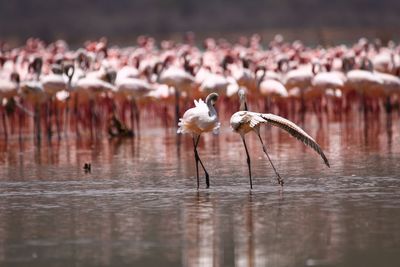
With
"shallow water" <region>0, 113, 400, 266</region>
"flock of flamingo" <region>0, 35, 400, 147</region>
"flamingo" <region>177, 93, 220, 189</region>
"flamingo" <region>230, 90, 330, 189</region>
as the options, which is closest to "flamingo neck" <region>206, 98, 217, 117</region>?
"flamingo" <region>177, 93, 220, 189</region>

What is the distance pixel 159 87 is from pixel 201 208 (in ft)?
37.6

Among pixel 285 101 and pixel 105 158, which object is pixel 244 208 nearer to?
pixel 105 158

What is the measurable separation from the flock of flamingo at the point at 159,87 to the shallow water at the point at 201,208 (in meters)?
3.07

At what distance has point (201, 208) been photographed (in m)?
11.4

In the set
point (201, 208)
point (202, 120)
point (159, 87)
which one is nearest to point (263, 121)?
point (202, 120)

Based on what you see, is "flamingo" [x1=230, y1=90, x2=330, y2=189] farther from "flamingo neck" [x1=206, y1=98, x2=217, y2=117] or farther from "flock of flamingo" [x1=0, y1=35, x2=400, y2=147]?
"flock of flamingo" [x1=0, y1=35, x2=400, y2=147]

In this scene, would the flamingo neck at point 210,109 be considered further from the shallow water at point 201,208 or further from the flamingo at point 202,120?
the shallow water at point 201,208

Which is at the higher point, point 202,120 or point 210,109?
point 210,109

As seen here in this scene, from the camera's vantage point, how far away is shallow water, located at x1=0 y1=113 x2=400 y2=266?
920 cm

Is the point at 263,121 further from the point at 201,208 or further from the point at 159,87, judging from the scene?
the point at 159,87

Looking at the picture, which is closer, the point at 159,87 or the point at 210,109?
the point at 210,109

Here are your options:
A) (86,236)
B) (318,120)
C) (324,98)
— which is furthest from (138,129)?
(86,236)

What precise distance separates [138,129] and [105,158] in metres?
4.55

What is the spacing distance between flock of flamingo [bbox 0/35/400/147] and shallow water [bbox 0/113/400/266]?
3070 mm
